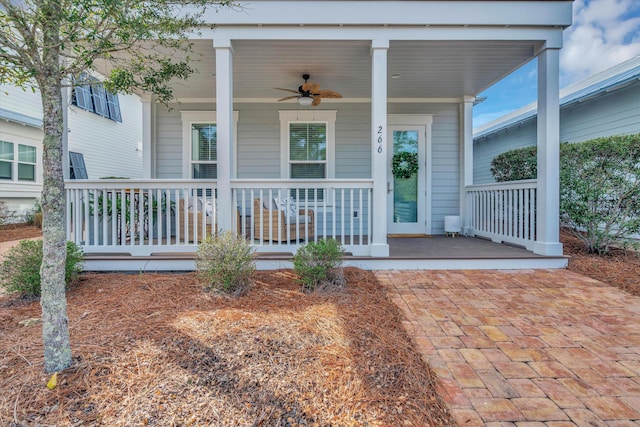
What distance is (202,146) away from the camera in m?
6.45

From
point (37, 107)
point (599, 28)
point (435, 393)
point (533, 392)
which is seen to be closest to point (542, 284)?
point (533, 392)

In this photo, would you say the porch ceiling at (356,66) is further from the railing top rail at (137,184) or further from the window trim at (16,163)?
the window trim at (16,163)

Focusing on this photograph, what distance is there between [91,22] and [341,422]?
2.56 m

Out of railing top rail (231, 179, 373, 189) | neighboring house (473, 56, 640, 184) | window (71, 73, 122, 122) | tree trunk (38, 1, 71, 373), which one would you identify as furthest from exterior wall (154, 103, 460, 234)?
window (71, 73, 122, 122)

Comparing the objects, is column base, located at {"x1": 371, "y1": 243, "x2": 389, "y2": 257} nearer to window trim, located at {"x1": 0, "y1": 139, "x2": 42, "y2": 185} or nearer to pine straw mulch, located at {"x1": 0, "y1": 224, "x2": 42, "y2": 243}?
pine straw mulch, located at {"x1": 0, "y1": 224, "x2": 42, "y2": 243}

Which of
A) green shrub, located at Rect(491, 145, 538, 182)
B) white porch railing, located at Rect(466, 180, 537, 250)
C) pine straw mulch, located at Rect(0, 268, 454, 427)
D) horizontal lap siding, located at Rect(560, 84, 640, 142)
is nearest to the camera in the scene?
pine straw mulch, located at Rect(0, 268, 454, 427)

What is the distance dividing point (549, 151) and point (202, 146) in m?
5.73

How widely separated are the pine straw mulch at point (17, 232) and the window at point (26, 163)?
1.43m

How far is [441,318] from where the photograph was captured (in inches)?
105

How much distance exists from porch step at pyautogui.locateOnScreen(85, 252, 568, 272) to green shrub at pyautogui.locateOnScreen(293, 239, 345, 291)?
71 cm

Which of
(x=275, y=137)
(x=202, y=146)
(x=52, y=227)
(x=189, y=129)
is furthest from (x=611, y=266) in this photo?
(x=189, y=129)

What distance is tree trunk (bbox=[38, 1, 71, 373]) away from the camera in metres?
1.80

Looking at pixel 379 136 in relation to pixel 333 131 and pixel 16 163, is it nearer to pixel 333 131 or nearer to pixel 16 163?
pixel 333 131

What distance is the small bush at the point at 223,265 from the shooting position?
10.0 feet
